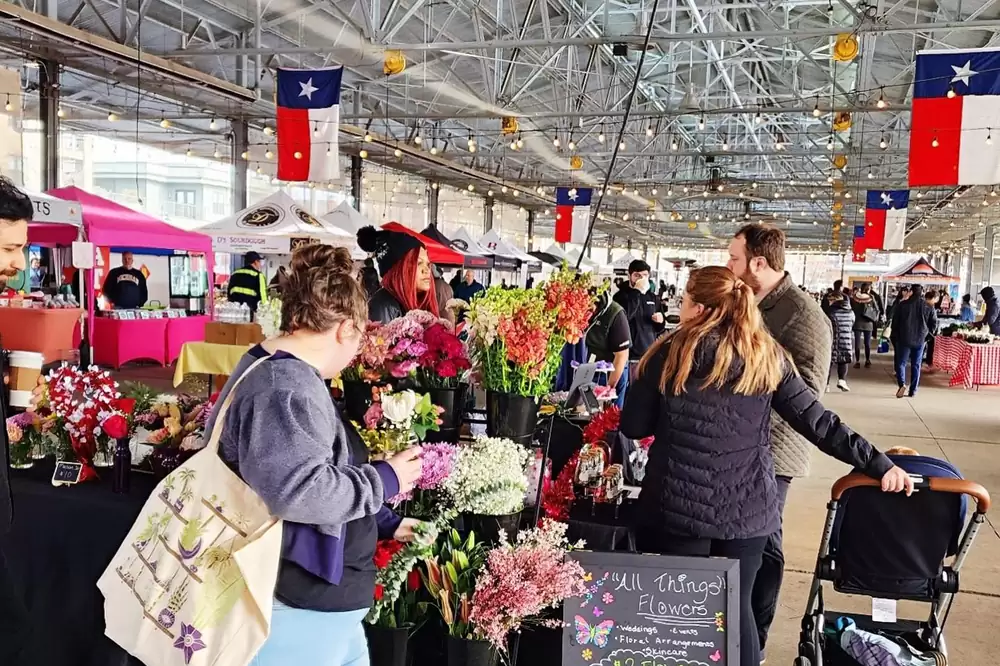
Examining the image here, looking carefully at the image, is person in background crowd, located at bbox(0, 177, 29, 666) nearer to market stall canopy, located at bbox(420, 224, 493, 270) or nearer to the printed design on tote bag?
the printed design on tote bag

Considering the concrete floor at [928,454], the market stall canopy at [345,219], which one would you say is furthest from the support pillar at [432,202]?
the concrete floor at [928,454]

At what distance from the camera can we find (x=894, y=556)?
7.97 feet

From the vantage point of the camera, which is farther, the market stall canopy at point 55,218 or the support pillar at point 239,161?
the support pillar at point 239,161

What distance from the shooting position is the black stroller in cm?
237

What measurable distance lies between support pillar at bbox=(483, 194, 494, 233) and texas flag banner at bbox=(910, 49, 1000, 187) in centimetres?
2142

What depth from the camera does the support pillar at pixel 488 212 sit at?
95.7ft

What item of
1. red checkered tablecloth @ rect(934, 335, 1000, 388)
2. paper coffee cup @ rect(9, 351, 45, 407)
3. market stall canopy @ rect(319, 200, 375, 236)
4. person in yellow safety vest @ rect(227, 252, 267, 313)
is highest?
market stall canopy @ rect(319, 200, 375, 236)

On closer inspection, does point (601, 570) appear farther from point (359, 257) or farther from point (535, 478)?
point (359, 257)

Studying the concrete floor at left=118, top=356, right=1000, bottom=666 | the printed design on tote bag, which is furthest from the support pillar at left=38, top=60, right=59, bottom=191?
the printed design on tote bag

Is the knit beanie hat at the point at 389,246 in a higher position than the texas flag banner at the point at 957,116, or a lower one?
lower

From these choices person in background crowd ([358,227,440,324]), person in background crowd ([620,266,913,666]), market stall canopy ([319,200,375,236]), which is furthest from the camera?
market stall canopy ([319,200,375,236])

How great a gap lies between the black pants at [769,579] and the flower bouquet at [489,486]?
→ 0.92 metres

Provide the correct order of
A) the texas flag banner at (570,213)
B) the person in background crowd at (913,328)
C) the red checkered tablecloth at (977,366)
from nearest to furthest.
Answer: the person in background crowd at (913,328)
the red checkered tablecloth at (977,366)
the texas flag banner at (570,213)

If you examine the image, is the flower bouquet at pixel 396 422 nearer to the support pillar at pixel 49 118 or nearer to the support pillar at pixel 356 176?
the support pillar at pixel 49 118
